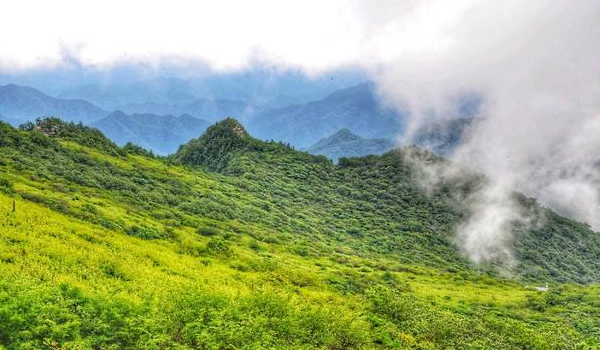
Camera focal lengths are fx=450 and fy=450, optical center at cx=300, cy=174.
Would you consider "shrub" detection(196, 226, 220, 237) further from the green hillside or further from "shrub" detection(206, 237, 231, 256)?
"shrub" detection(206, 237, 231, 256)

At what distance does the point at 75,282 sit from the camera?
40562mm

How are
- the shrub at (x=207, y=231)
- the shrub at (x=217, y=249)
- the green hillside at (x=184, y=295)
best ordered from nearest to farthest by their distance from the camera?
the green hillside at (x=184, y=295) < the shrub at (x=217, y=249) < the shrub at (x=207, y=231)

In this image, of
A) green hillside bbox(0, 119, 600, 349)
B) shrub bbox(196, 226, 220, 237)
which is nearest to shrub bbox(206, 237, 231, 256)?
green hillside bbox(0, 119, 600, 349)

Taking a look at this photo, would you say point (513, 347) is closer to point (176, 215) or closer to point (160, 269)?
point (160, 269)

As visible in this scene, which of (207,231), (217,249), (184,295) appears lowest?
(184,295)

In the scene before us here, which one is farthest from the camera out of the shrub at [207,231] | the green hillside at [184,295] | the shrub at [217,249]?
the shrub at [207,231]

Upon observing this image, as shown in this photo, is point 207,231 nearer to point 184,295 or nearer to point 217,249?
point 217,249

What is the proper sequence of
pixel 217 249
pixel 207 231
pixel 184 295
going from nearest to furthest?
pixel 184 295 → pixel 217 249 → pixel 207 231

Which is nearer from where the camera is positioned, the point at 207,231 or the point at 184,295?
the point at 184,295

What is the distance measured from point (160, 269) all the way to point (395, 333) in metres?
29.2

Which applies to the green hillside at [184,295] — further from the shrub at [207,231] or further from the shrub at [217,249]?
the shrub at [207,231]

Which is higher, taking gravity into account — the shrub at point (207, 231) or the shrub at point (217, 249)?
the shrub at point (207, 231)

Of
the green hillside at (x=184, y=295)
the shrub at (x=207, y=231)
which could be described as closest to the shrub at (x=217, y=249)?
the green hillside at (x=184, y=295)

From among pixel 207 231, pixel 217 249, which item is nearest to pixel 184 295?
pixel 217 249
